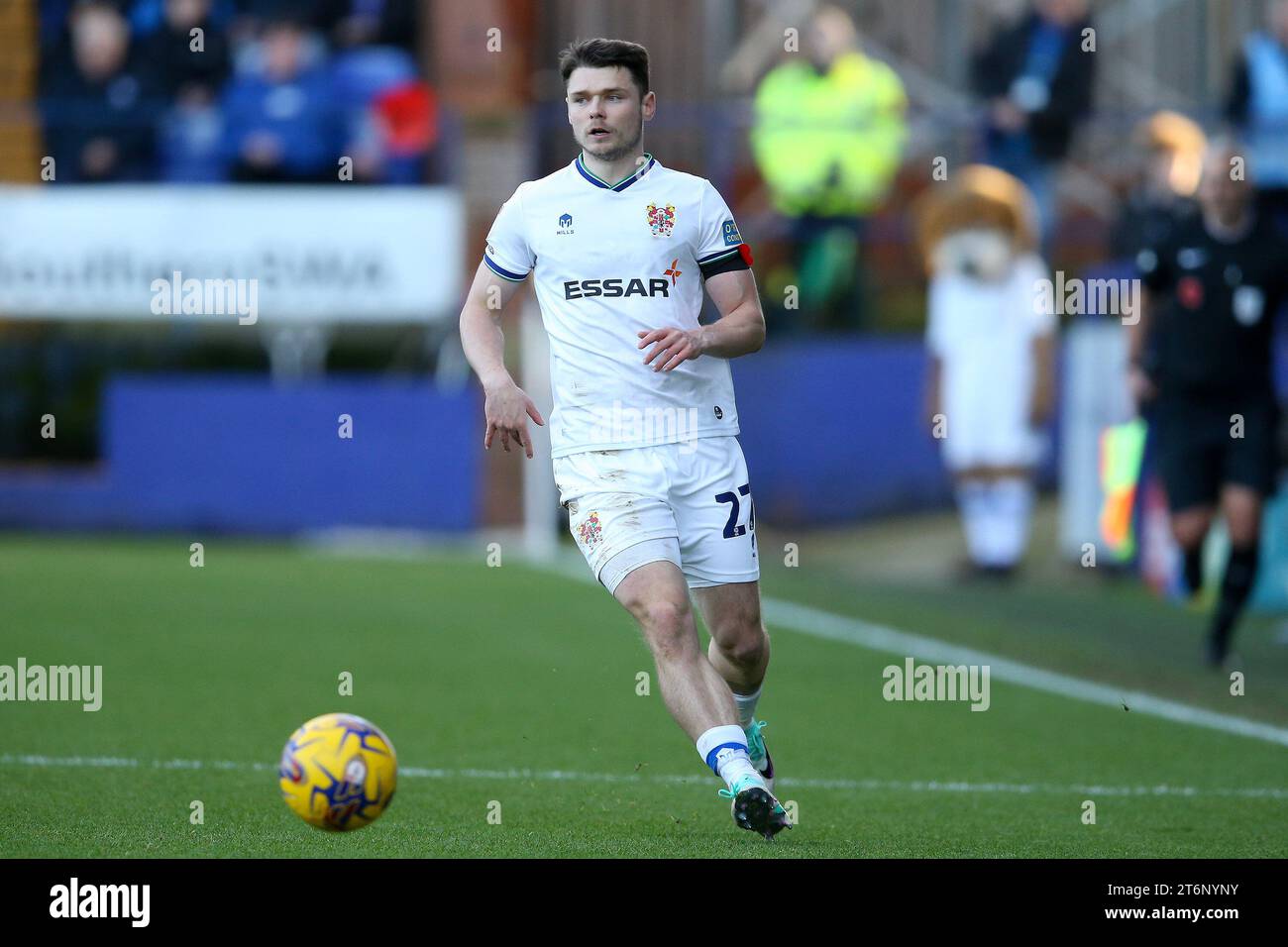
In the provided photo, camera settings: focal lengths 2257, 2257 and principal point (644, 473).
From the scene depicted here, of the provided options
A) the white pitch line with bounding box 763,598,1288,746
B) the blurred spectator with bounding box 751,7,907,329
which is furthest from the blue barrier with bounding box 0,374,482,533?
the white pitch line with bounding box 763,598,1288,746

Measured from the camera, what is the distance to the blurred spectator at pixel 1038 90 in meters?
17.0

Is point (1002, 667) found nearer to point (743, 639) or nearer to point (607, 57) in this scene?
point (743, 639)

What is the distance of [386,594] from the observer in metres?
14.4

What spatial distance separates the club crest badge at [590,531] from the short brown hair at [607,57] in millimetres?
1307

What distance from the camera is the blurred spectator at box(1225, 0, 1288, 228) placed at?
1617 centimetres

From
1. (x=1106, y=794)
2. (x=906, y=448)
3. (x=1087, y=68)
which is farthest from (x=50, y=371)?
(x=1106, y=794)

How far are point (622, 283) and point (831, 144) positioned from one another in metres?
10.7

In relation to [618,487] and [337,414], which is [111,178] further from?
[618,487]

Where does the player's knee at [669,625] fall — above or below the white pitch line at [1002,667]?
above

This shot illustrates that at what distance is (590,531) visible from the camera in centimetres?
692

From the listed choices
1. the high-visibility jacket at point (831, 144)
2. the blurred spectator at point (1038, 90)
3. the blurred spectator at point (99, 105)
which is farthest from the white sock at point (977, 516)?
the blurred spectator at point (99, 105)

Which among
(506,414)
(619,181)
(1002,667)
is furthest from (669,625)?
(1002,667)

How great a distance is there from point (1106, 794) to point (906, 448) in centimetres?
978

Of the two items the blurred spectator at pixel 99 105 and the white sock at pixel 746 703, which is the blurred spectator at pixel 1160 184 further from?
the blurred spectator at pixel 99 105
